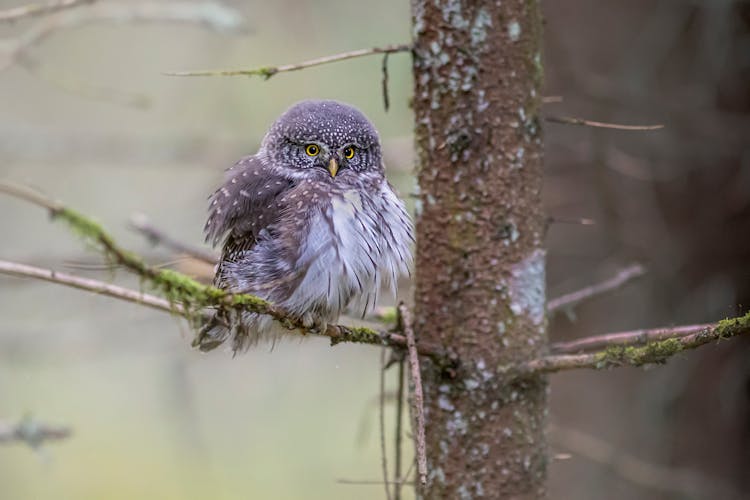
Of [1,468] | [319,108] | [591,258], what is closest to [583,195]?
[591,258]

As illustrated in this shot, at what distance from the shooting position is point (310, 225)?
2840 millimetres

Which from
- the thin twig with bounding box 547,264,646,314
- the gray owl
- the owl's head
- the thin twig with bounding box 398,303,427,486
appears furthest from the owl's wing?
the thin twig with bounding box 547,264,646,314

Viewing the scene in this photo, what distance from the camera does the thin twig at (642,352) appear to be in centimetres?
184

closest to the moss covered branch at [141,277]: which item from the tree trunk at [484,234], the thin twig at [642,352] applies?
the tree trunk at [484,234]

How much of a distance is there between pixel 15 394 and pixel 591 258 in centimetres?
533

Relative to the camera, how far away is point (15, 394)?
7.59 meters

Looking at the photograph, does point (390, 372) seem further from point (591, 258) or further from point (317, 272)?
point (317, 272)

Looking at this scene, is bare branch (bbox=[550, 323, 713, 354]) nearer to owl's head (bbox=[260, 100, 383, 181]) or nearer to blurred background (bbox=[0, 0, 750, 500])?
blurred background (bbox=[0, 0, 750, 500])

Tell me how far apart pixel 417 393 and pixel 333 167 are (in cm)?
123

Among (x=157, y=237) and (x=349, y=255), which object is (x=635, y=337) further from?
(x=157, y=237)

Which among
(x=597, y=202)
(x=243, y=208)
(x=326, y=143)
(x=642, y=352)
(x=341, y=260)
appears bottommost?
(x=642, y=352)

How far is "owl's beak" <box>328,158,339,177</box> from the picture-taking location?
10.5ft

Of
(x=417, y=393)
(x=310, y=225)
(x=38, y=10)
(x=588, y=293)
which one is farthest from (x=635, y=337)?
(x=38, y=10)

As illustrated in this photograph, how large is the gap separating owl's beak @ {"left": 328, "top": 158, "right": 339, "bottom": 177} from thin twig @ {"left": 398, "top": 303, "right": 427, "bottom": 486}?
0.83 meters
